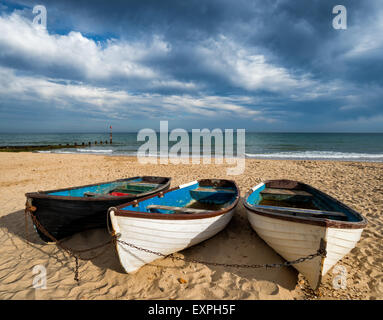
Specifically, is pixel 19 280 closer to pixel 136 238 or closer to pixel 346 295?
pixel 136 238

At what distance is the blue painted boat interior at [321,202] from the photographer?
4.11 metres

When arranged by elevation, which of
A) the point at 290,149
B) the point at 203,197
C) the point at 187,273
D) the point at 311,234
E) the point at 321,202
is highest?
the point at 290,149

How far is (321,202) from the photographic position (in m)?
5.49

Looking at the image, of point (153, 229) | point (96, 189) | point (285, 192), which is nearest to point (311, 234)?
point (153, 229)

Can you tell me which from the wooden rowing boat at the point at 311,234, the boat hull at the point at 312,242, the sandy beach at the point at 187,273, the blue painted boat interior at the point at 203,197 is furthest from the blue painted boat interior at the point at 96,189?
the boat hull at the point at 312,242

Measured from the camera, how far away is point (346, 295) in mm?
3199

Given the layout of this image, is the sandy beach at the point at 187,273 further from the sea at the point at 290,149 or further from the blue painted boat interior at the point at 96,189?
the sea at the point at 290,149

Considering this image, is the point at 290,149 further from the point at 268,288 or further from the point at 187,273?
the point at 187,273

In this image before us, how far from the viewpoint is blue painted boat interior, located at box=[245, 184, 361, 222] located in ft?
13.5

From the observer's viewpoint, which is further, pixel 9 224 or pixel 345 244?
pixel 9 224

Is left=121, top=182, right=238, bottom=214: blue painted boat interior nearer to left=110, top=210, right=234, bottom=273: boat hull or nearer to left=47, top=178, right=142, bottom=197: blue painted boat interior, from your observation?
left=110, top=210, right=234, bottom=273: boat hull

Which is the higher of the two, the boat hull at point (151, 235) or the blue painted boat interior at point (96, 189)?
the blue painted boat interior at point (96, 189)
